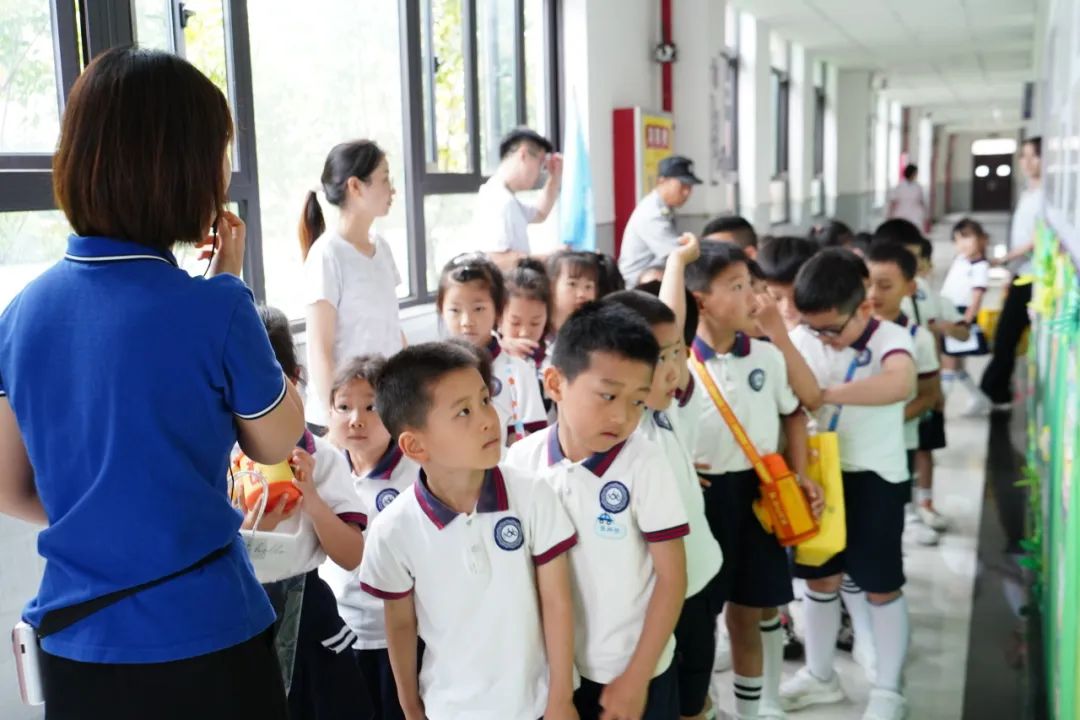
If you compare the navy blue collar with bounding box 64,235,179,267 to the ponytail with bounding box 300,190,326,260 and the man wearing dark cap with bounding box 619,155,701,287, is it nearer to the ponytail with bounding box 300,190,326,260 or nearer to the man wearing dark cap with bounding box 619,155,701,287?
the ponytail with bounding box 300,190,326,260

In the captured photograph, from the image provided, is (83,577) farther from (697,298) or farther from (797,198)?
(797,198)

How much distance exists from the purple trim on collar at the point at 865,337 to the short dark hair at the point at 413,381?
118 centimetres

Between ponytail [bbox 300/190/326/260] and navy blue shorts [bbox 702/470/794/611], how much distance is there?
4.61 ft

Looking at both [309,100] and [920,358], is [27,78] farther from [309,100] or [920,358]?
[920,358]

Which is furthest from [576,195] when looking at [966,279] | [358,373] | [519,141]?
[358,373]

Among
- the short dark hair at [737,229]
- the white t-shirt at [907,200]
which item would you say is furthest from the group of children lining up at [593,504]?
the white t-shirt at [907,200]

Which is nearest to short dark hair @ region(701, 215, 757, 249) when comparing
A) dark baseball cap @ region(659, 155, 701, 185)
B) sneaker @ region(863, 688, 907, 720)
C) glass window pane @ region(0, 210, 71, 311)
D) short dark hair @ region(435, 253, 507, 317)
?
dark baseball cap @ region(659, 155, 701, 185)

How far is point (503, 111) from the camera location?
16.1ft

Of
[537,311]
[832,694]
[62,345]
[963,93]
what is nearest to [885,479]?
[832,694]

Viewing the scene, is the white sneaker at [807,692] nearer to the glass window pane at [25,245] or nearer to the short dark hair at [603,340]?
the short dark hair at [603,340]

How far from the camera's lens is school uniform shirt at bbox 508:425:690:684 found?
1476 millimetres

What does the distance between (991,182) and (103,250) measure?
1257 inches

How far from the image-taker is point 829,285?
2.21 metres

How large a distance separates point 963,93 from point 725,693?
16608 millimetres
